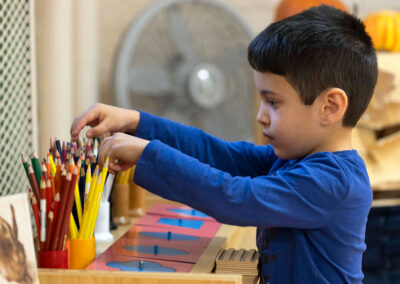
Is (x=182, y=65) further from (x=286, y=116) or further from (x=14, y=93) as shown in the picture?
(x=286, y=116)

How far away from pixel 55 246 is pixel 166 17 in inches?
73.5

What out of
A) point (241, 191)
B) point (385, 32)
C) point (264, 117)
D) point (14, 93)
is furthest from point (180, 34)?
point (241, 191)

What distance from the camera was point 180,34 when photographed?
252 cm

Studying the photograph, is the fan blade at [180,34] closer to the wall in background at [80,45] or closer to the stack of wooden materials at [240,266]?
the wall in background at [80,45]

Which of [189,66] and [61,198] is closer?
[61,198]

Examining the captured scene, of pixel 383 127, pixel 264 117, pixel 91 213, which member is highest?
pixel 264 117

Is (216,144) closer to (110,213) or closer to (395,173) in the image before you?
(110,213)

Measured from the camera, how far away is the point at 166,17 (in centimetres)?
249

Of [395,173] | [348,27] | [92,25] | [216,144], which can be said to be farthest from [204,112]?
[348,27]

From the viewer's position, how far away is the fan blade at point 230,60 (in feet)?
8.63

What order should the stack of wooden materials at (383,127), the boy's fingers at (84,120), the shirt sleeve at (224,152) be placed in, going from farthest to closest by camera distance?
1. the stack of wooden materials at (383,127)
2. the shirt sleeve at (224,152)
3. the boy's fingers at (84,120)

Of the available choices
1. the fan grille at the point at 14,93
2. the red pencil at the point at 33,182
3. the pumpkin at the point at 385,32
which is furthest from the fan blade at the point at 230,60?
the red pencil at the point at 33,182

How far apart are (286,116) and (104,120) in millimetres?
318

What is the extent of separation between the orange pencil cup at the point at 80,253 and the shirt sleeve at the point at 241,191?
0.13 metres
